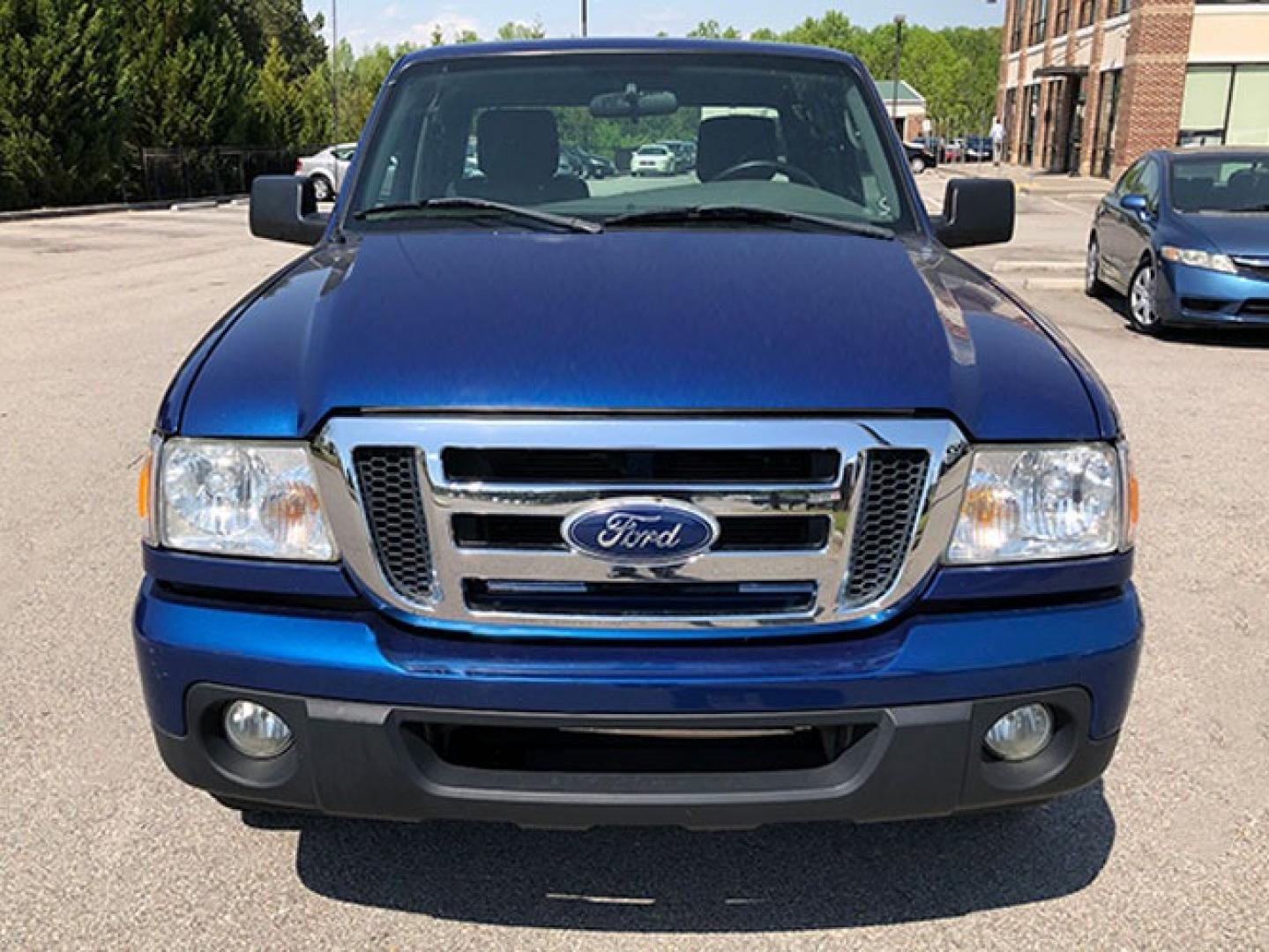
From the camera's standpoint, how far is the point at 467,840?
2.91 m

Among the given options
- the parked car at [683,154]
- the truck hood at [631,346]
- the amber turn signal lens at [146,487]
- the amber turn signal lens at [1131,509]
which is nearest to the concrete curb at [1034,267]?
the parked car at [683,154]

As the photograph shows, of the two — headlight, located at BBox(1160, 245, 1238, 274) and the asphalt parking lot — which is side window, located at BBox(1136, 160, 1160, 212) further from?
the asphalt parking lot

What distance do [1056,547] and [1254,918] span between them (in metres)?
1.01

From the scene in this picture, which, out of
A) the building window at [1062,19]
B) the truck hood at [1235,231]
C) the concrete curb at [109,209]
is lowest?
the concrete curb at [109,209]

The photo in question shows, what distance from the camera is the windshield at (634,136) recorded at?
11.7 ft

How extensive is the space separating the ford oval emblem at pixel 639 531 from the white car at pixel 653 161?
185 cm

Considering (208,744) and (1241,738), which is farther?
(1241,738)

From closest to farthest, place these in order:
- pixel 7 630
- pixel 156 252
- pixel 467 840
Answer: pixel 467 840 → pixel 7 630 → pixel 156 252

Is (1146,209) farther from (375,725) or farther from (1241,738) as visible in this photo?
(375,725)

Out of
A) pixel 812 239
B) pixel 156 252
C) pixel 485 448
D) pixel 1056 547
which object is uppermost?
pixel 812 239

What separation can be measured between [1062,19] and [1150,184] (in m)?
38.0

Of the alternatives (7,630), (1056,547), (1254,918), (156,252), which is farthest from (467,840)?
(156,252)

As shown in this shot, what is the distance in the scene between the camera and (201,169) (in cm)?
3080

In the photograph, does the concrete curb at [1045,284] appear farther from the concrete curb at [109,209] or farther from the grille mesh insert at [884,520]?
the concrete curb at [109,209]
